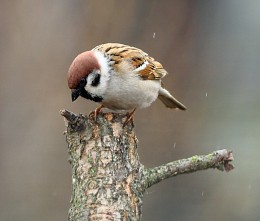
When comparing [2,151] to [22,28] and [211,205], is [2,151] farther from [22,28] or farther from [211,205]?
[211,205]

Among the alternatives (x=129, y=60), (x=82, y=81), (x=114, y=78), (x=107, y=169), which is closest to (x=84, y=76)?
(x=82, y=81)

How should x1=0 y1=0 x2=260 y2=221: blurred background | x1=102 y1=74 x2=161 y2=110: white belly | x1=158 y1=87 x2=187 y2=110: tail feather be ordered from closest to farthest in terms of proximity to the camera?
x1=102 y1=74 x2=161 y2=110: white belly → x1=158 y1=87 x2=187 y2=110: tail feather → x1=0 y1=0 x2=260 y2=221: blurred background

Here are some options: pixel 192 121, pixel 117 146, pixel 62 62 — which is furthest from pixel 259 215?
pixel 117 146

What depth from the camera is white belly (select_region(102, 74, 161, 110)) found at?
337 centimetres

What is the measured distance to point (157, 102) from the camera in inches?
226

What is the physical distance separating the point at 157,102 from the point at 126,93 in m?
2.33

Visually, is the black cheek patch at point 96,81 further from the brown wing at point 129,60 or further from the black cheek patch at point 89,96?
the brown wing at point 129,60

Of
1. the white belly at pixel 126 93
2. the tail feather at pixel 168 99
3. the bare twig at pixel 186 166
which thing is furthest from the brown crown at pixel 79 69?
the tail feather at pixel 168 99

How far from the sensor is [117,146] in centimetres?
285

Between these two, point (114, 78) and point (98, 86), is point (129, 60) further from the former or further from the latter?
point (98, 86)

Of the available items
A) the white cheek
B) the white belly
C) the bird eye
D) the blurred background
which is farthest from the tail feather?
the blurred background

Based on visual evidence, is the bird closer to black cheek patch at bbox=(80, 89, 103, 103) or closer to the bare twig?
black cheek patch at bbox=(80, 89, 103, 103)

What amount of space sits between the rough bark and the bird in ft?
0.60

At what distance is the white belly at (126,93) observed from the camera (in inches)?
133
